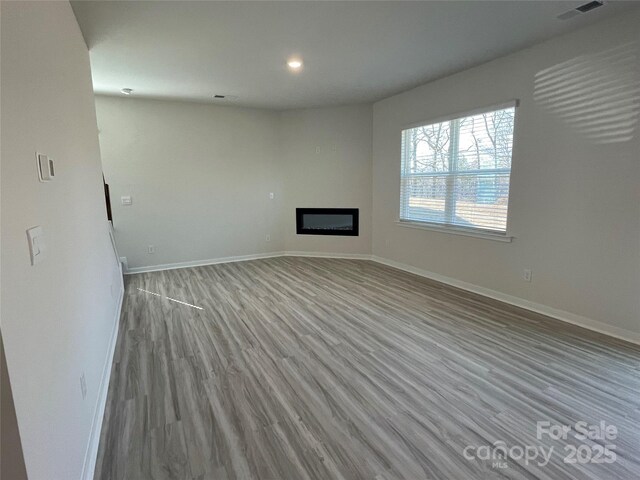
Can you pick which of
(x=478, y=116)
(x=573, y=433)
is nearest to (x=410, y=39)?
(x=478, y=116)

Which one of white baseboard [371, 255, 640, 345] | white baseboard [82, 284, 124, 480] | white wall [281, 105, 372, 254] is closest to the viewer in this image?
white baseboard [82, 284, 124, 480]

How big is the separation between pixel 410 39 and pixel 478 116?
4.61 ft

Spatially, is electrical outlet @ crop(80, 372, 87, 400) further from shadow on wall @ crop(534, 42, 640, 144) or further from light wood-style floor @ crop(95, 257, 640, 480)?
shadow on wall @ crop(534, 42, 640, 144)

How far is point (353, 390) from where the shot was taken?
7.29 ft

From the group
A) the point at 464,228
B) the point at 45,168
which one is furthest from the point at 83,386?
the point at 464,228

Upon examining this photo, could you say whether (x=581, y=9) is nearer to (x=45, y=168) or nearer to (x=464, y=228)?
(x=464, y=228)

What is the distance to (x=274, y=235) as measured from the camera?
21.1 ft

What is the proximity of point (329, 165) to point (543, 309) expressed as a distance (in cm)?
395

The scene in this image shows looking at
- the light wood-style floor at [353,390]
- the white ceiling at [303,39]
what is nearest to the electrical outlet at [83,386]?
the light wood-style floor at [353,390]

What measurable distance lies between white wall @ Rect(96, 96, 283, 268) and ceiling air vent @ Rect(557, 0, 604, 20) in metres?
4.45

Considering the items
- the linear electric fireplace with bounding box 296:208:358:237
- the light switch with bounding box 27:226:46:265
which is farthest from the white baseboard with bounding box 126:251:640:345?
the light switch with bounding box 27:226:46:265

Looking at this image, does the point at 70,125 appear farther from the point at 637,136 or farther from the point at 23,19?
the point at 637,136

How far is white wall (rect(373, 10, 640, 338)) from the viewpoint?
2832 millimetres

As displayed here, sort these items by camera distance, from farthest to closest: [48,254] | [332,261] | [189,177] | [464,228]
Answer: [332,261] → [189,177] → [464,228] → [48,254]
